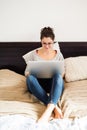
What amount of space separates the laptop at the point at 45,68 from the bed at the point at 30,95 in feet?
0.65

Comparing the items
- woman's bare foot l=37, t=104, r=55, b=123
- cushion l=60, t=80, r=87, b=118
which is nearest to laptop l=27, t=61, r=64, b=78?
cushion l=60, t=80, r=87, b=118

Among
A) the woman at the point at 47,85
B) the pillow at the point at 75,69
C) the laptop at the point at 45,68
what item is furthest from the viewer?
the pillow at the point at 75,69

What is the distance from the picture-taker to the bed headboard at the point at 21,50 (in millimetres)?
2539

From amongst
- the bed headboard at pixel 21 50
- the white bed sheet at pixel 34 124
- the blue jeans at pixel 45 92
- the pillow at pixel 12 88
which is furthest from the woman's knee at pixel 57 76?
the bed headboard at pixel 21 50

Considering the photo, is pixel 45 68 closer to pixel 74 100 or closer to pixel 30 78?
pixel 30 78

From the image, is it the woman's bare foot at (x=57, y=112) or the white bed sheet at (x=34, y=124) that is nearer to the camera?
the white bed sheet at (x=34, y=124)

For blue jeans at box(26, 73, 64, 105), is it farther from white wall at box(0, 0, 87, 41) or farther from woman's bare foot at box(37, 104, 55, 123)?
white wall at box(0, 0, 87, 41)

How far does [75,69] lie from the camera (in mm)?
2275

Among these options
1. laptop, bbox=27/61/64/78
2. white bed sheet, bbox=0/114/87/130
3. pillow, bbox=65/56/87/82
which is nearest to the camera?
white bed sheet, bbox=0/114/87/130

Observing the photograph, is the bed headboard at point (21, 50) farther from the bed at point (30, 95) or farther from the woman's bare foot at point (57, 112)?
the woman's bare foot at point (57, 112)

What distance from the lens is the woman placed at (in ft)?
5.68

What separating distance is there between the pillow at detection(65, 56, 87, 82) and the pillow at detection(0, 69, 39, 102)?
43 centimetres

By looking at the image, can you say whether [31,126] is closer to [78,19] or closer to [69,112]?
[69,112]

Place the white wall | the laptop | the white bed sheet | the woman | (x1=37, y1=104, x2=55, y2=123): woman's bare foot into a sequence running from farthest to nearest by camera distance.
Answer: the white wall < the laptop < the woman < (x1=37, y1=104, x2=55, y2=123): woman's bare foot < the white bed sheet
